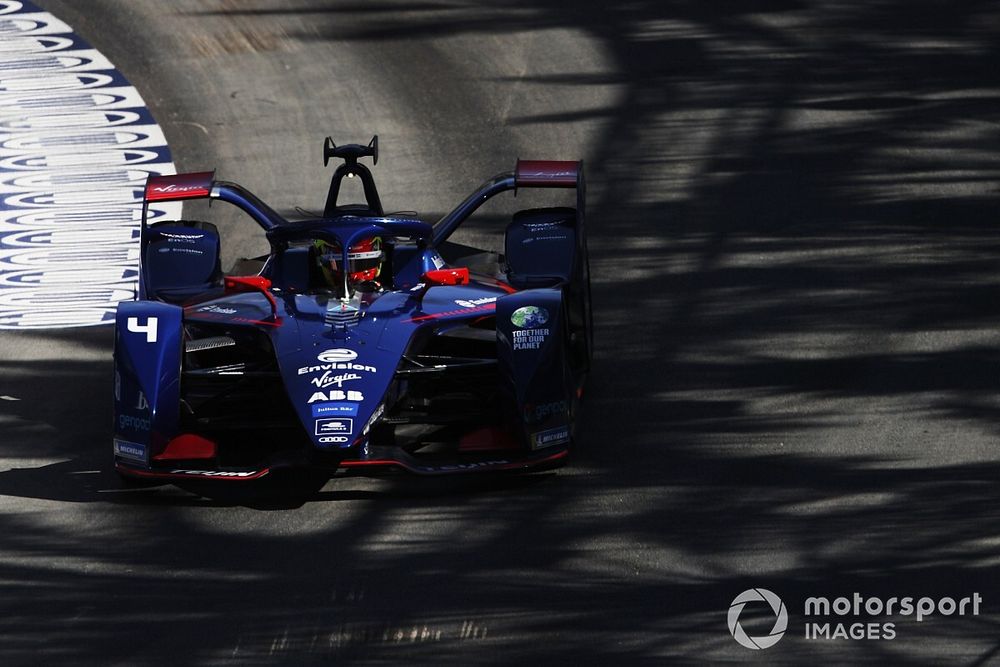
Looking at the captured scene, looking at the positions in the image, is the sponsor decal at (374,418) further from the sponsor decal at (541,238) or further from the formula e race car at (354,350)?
the sponsor decal at (541,238)

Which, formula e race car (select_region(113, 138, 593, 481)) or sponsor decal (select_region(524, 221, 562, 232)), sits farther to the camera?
sponsor decal (select_region(524, 221, 562, 232))

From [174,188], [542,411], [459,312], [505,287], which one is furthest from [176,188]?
[542,411]

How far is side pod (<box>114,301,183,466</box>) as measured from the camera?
920 centimetres

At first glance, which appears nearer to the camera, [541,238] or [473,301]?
[473,301]

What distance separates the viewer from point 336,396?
29.5 ft

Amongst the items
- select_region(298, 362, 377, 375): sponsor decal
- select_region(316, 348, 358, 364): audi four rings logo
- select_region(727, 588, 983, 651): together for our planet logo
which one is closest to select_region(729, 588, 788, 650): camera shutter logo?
select_region(727, 588, 983, 651): together for our planet logo

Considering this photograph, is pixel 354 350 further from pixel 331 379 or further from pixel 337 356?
pixel 331 379

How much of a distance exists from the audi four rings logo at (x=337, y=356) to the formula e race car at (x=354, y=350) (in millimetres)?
11

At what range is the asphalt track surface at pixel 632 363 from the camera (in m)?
7.83

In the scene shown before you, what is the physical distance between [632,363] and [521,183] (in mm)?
1459

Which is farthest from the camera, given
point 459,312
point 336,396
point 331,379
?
point 459,312

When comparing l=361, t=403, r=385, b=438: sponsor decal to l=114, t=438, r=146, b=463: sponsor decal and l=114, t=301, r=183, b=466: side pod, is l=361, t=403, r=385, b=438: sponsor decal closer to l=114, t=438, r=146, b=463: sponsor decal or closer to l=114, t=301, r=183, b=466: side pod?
l=114, t=301, r=183, b=466: side pod

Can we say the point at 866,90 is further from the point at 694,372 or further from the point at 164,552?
the point at 164,552

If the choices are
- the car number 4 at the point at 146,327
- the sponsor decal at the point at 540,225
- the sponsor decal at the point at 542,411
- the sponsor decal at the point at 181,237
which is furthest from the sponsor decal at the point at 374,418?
the sponsor decal at the point at 181,237
